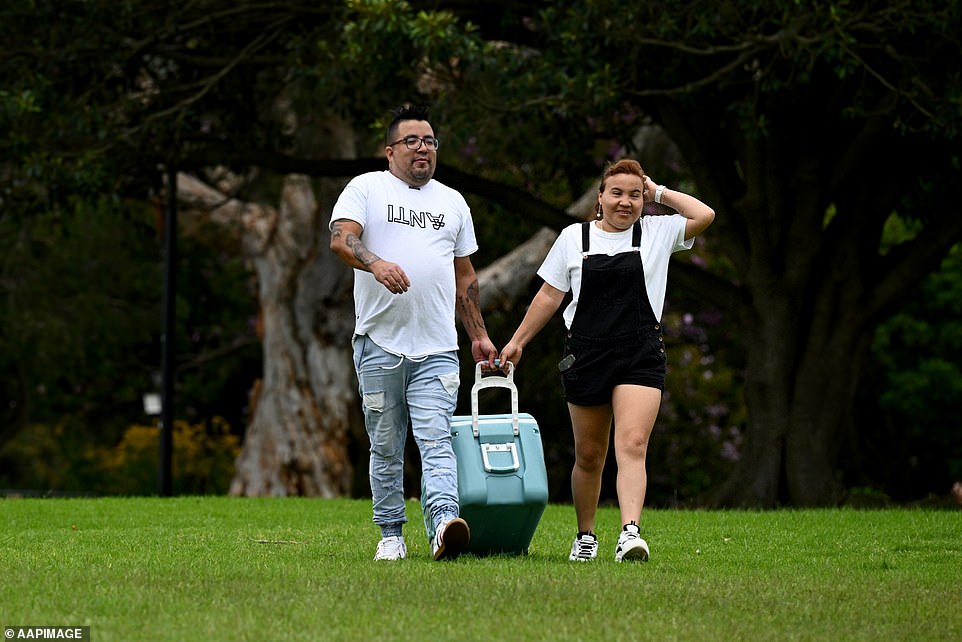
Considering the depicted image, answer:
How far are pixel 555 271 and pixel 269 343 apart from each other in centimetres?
1649

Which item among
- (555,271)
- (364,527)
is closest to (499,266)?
(364,527)

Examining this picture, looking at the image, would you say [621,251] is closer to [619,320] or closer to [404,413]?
[619,320]

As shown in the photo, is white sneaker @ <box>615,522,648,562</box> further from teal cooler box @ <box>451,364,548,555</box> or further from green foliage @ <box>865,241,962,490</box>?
green foliage @ <box>865,241,962,490</box>

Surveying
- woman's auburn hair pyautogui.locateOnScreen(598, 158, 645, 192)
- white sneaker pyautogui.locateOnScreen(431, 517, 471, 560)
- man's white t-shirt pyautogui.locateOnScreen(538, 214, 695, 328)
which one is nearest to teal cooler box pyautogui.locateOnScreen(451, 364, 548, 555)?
white sneaker pyautogui.locateOnScreen(431, 517, 471, 560)

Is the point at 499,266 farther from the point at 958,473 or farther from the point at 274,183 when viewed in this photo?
the point at 958,473

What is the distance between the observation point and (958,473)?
104ft

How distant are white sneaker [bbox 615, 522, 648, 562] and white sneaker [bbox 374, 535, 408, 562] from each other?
3.53ft

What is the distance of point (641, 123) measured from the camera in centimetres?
1728

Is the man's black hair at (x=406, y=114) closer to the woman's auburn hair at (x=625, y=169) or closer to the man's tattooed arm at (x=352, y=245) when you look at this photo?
the man's tattooed arm at (x=352, y=245)

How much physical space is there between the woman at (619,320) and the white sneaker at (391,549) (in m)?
0.87

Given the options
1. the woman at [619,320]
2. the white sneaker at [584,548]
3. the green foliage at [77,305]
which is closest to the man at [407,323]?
the woman at [619,320]

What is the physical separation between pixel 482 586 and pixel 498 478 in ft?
4.51

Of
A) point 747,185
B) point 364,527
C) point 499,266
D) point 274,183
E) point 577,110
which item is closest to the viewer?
point 364,527

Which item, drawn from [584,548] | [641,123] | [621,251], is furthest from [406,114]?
[641,123]
